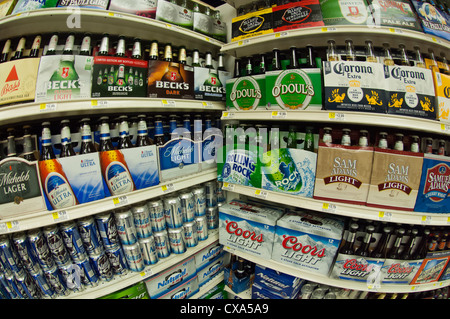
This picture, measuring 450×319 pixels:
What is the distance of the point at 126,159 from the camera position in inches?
51.2

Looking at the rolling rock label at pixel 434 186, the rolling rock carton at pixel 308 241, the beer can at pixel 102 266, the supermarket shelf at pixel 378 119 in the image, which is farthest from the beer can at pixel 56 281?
the rolling rock label at pixel 434 186

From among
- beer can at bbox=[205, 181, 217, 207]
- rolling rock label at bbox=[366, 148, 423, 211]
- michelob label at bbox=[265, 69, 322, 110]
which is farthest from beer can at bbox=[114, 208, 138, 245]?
rolling rock label at bbox=[366, 148, 423, 211]

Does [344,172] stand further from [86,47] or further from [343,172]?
[86,47]

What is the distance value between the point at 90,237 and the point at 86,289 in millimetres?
354

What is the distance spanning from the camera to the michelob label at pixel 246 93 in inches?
62.6

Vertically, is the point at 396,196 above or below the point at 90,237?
above

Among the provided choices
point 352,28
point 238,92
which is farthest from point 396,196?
point 238,92

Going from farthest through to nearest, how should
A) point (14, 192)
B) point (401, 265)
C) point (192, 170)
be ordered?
A: point (192, 170) → point (401, 265) → point (14, 192)

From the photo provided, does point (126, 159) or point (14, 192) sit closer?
point (14, 192)

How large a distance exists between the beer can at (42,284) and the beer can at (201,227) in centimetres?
99

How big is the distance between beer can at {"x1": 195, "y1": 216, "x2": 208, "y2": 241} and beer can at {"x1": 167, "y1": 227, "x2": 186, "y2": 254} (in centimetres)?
17

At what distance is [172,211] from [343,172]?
123 cm

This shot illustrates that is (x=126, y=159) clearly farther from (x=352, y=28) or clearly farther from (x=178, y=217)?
(x=352, y=28)

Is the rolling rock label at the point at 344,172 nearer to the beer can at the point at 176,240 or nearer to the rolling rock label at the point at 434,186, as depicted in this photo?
the rolling rock label at the point at 434,186
